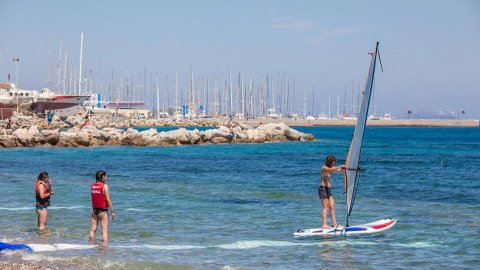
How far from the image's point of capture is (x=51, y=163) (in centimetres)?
4044

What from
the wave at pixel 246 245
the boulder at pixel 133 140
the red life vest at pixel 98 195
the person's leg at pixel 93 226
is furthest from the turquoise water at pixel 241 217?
the boulder at pixel 133 140

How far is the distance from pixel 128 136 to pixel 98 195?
48.1m

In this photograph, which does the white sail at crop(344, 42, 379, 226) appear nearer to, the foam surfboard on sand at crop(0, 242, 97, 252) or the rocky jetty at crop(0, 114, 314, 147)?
the foam surfboard on sand at crop(0, 242, 97, 252)

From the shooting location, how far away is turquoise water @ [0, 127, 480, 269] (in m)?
13.7

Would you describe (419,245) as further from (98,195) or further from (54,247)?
(54,247)

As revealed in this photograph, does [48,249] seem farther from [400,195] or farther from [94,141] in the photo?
[94,141]

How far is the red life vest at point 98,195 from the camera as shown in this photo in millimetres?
14047

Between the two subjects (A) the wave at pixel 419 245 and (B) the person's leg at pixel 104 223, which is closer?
(B) the person's leg at pixel 104 223

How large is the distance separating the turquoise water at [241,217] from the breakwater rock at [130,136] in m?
17.8

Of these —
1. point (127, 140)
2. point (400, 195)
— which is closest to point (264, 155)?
point (127, 140)

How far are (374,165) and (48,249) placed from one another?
32.4 meters

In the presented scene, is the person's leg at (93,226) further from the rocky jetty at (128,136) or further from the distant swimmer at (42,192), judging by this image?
the rocky jetty at (128,136)

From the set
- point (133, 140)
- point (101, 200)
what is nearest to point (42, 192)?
point (101, 200)

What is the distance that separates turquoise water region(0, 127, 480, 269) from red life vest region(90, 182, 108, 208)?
0.96m
